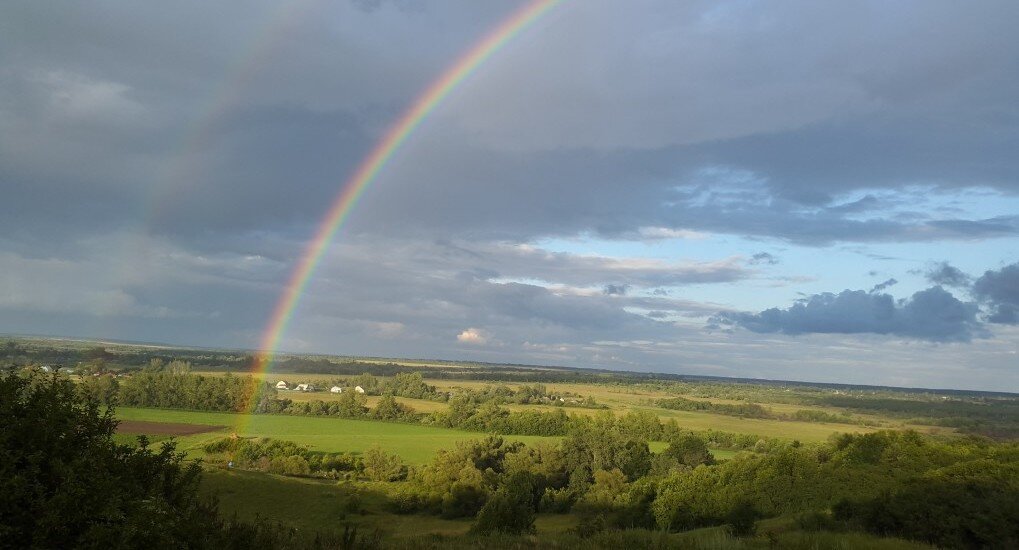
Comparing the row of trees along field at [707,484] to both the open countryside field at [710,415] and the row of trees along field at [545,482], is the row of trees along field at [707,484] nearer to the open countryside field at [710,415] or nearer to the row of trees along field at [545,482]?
the row of trees along field at [545,482]

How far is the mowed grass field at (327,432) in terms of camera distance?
257 ft

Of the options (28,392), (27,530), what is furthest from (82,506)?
(28,392)

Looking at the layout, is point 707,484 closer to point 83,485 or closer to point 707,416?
point 83,485

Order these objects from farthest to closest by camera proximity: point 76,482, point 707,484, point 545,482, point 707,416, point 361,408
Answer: point 707,416 < point 361,408 < point 545,482 < point 707,484 < point 76,482

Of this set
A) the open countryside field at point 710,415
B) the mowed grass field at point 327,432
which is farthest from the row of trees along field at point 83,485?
the open countryside field at point 710,415

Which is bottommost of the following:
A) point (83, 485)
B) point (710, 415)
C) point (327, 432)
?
point (327, 432)

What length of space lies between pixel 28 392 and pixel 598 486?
57.1 metres

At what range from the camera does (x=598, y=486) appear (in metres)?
59.8

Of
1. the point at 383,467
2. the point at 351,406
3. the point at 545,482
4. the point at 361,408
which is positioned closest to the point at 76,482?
the point at 545,482

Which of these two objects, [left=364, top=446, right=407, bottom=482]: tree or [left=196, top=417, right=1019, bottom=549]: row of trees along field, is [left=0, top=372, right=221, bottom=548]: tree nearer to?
[left=196, top=417, right=1019, bottom=549]: row of trees along field

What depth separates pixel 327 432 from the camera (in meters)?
93.6

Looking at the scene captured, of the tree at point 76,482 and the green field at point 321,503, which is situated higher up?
the tree at point 76,482

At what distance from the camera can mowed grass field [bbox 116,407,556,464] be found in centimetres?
7825

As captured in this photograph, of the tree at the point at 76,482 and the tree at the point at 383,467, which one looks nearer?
the tree at the point at 76,482
